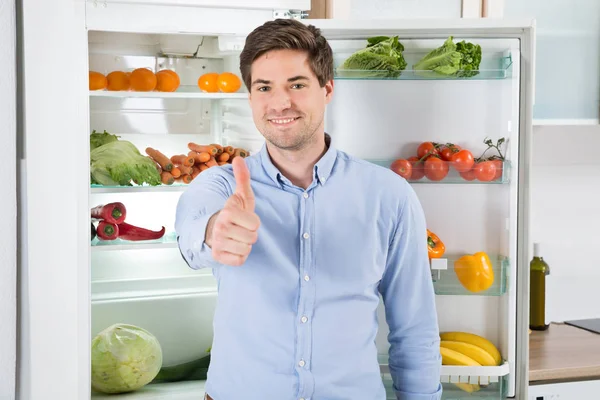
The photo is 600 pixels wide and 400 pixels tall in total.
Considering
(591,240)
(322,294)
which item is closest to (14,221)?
(322,294)

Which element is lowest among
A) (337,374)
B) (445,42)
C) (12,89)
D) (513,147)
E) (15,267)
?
(337,374)

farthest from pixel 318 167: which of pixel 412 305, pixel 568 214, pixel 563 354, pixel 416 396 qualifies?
pixel 568 214

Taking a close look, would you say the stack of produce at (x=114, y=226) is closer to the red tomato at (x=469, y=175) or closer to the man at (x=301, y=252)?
the man at (x=301, y=252)

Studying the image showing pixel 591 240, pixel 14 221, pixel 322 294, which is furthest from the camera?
pixel 591 240

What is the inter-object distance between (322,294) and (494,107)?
1.01 m

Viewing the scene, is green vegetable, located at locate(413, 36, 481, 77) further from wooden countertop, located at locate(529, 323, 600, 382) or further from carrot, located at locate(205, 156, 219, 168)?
wooden countertop, located at locate(529, 323, 600, 382)

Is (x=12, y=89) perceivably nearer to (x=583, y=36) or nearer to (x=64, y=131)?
(x=64, y=131)

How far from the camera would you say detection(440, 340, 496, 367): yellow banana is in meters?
2.17

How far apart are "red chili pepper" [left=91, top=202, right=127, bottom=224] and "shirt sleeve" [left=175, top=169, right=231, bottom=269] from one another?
30.5 inches

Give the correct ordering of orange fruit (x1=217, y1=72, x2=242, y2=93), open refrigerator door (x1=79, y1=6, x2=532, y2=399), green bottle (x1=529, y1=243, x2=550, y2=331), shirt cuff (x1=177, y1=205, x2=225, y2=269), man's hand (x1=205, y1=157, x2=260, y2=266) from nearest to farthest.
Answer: man's hand (x1=205, y1=157, x2=260, y2=266) → shirt cuff (x1=177, y1=205, x2=225, y2=269) → open refrigerator door (x1=79, y1=6, x2=532, y2=399) → orange fruit (x1=217, y1=72, x2=242, y2=93) → green bottle (x1=529, y1=243, x2=550, y2=331)

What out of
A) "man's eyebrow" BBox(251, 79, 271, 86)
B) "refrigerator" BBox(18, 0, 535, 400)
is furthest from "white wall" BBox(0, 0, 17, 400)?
"man's eyebrow" BBox(251, 79, 271, 86)

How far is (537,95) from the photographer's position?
2521 millimetres

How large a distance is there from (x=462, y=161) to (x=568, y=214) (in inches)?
41.2

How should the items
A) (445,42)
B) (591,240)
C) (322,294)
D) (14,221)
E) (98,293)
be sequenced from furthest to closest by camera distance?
(591,240) → (98,293) → (14,221) → (445,42) → (322,294)
